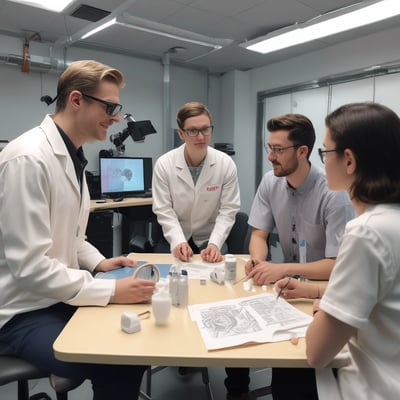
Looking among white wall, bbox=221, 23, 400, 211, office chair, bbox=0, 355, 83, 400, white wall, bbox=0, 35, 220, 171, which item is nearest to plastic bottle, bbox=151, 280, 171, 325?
office chair, bbox=0, 355, 83, 400

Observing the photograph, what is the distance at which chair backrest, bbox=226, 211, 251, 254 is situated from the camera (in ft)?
7.55

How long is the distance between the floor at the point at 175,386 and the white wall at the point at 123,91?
109 inches

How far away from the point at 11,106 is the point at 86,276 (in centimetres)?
331

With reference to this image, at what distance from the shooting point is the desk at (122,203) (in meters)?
3.50

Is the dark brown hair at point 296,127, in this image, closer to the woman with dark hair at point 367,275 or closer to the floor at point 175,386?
the woman with dark hair at point 367,275

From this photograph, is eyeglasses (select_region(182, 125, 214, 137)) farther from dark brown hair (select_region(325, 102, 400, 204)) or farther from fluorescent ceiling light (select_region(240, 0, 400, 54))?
fluorescent ceiling light (select_region(240, 0, 400, 54))

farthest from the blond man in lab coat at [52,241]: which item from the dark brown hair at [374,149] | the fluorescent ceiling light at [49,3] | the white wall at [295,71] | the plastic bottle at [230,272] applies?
the white wall at [295,71]

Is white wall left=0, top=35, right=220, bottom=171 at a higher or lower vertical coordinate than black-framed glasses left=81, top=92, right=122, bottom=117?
higher

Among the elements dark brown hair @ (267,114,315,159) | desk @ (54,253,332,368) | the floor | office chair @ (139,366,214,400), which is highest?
dark brown hair @ (267,114,315,159)

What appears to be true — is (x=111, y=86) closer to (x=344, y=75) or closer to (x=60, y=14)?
(x=60, y=14)

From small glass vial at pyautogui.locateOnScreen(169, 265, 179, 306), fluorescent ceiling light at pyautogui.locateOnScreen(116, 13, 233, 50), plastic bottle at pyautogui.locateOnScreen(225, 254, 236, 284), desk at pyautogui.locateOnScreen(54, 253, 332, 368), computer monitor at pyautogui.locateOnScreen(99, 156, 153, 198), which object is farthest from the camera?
computer monitor at pyautogui.locateOnScreen(99, 156, 153, 198)

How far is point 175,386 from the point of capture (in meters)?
2.06

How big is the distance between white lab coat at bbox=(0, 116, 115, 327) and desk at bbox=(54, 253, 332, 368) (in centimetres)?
12

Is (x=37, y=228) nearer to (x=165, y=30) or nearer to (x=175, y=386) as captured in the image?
(x=175, y=386)
